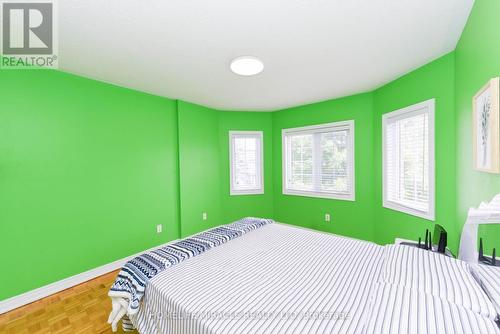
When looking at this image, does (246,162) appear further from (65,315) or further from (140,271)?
(65,315)

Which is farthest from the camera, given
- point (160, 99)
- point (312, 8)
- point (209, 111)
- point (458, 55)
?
point (209, 111)

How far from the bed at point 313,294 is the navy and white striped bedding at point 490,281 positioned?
22mm

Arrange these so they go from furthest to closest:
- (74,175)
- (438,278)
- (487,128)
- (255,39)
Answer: (74,175) → (255,39) → (487,128) → (438,278)

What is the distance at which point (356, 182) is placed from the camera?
3.26 metres

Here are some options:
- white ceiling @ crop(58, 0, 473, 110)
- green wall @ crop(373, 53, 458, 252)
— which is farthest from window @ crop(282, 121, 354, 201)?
white ceiling @ crop(58, 0, 473, 110)

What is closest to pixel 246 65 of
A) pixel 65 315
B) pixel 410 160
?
pixel 410 160

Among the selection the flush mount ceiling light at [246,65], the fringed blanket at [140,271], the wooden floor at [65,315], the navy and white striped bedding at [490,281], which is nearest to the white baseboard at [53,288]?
the wooden floor at [65,315]

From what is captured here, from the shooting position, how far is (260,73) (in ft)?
7.93

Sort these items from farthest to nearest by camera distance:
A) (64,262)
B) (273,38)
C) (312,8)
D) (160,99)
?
(160,99) → (64,262) → (273,38) → (312,8)

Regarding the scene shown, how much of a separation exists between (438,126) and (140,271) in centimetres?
298

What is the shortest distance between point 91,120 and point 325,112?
11.0 feet

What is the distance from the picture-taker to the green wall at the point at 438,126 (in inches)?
79.4

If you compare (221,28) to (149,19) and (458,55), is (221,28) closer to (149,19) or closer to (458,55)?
(149,19)

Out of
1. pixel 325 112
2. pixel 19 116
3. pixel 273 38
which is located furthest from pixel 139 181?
pixel 325 112
